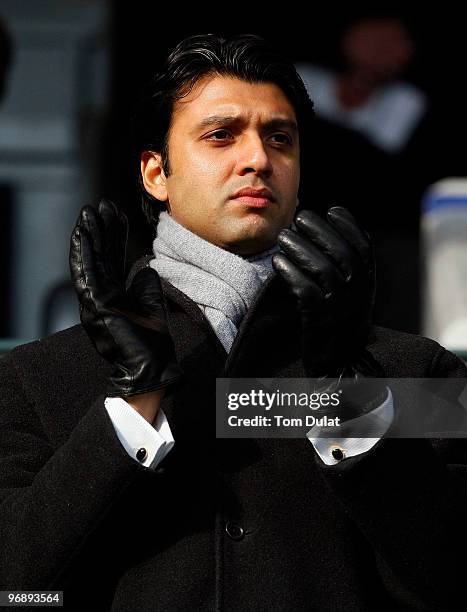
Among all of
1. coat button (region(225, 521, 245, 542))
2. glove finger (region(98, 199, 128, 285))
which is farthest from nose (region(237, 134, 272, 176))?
coat button (region(225, 521, 245, 542))

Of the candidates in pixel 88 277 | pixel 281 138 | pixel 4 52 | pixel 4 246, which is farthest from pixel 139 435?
pixel 4 246

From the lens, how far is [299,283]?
2479 millimetres

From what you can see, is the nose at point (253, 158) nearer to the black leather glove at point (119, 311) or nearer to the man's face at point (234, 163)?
the man's face at point (234, 163)

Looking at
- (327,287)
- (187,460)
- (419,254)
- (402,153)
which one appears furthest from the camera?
(402,153)

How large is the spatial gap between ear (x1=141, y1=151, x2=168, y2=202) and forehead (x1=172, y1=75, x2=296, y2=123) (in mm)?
149

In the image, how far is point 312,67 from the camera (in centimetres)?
619

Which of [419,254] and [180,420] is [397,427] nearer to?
[180,420]

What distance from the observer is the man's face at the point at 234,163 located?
2.88 meters

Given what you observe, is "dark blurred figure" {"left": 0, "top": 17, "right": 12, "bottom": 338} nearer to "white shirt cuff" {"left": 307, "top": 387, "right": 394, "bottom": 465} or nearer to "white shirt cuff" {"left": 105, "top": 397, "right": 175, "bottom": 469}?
"white shirt cuff" {"left": 105, "top": 397, "right": 175, "bottom": 469}

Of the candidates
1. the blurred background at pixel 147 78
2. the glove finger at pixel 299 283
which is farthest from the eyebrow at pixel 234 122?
the blurred background at pixel 147 78

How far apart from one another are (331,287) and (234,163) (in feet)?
1.79

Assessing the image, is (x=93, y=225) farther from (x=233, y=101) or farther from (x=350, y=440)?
(x=350, y=440)

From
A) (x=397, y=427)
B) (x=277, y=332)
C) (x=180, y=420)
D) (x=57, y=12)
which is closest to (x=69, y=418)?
(x=180, y=420)

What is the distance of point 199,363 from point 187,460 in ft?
0.73
